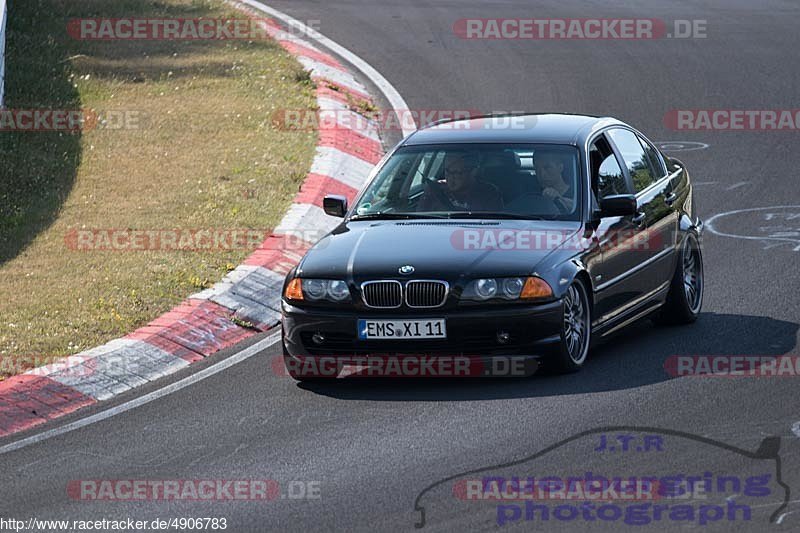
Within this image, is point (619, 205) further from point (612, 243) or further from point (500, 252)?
point (500, 252)

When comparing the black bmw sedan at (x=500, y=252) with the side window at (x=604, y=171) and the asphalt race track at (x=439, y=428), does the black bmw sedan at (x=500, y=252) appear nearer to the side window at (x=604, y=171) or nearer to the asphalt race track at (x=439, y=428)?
the side window at (x=604, y=171)

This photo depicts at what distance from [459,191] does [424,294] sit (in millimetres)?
1340

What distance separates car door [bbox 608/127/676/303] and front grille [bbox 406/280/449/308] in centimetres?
188

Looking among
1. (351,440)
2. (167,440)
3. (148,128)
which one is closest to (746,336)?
(351,440)

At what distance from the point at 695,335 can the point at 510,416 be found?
2725 millimetres

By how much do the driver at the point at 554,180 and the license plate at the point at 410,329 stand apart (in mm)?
1503

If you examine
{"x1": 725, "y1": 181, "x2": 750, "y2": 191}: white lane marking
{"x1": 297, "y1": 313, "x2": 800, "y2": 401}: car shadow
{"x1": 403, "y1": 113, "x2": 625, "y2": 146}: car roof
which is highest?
{"x1": 403, "y1": 113, "x2": 625, "y2": 146}: car roof

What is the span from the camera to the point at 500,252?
9211 millimetres

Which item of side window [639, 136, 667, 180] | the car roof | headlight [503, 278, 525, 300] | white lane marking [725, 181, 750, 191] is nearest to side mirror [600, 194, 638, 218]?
the car roof

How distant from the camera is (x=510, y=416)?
841 cm

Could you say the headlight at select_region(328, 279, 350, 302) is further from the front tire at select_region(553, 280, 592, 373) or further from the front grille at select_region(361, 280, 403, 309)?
the front tire at select_region(553, 280, 592, 373)

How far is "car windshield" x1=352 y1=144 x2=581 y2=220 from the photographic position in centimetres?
A: 995

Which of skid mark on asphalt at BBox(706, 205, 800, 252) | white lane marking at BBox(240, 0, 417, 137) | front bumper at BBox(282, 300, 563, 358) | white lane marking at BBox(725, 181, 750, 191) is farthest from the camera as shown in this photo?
white lane marking at BBox(240, 0, 417, 137)

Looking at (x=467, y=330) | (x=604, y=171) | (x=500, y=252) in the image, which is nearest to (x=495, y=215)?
(x=500, y=252)
